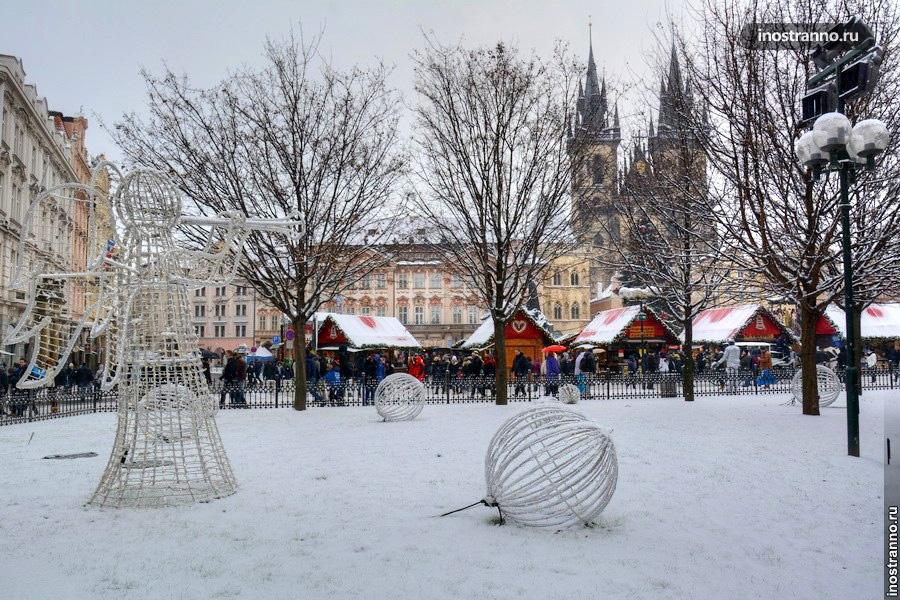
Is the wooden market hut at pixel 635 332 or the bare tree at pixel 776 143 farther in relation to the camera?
the wooden market hut at pixel 635 332

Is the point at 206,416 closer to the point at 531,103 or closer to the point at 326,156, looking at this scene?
the point at 326,156

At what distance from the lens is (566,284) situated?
7625 cm

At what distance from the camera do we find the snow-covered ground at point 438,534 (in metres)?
4.61

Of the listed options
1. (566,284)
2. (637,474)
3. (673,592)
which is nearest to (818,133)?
(637,474)

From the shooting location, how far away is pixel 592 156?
1978cm

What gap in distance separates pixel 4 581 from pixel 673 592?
4.65 meters

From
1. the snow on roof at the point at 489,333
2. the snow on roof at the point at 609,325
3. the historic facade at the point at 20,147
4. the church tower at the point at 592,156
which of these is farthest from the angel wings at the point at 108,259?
the snow on roof at the point at 609,325

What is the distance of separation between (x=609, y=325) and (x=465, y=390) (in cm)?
1378

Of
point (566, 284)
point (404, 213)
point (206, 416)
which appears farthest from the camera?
point (566, 284)

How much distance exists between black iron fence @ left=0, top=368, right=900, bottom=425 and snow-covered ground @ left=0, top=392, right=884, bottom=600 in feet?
26.9

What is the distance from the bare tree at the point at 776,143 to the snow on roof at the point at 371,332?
19102 mm

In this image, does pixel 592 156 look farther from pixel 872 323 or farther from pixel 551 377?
pixel 872 323

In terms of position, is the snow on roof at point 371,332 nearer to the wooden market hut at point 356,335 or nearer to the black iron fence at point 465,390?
the wooden market hut at point 356,335

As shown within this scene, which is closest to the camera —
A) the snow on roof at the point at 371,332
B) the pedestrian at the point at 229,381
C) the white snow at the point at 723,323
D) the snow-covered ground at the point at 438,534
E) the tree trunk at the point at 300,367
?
the snow-covered ground at the point at 438,534
